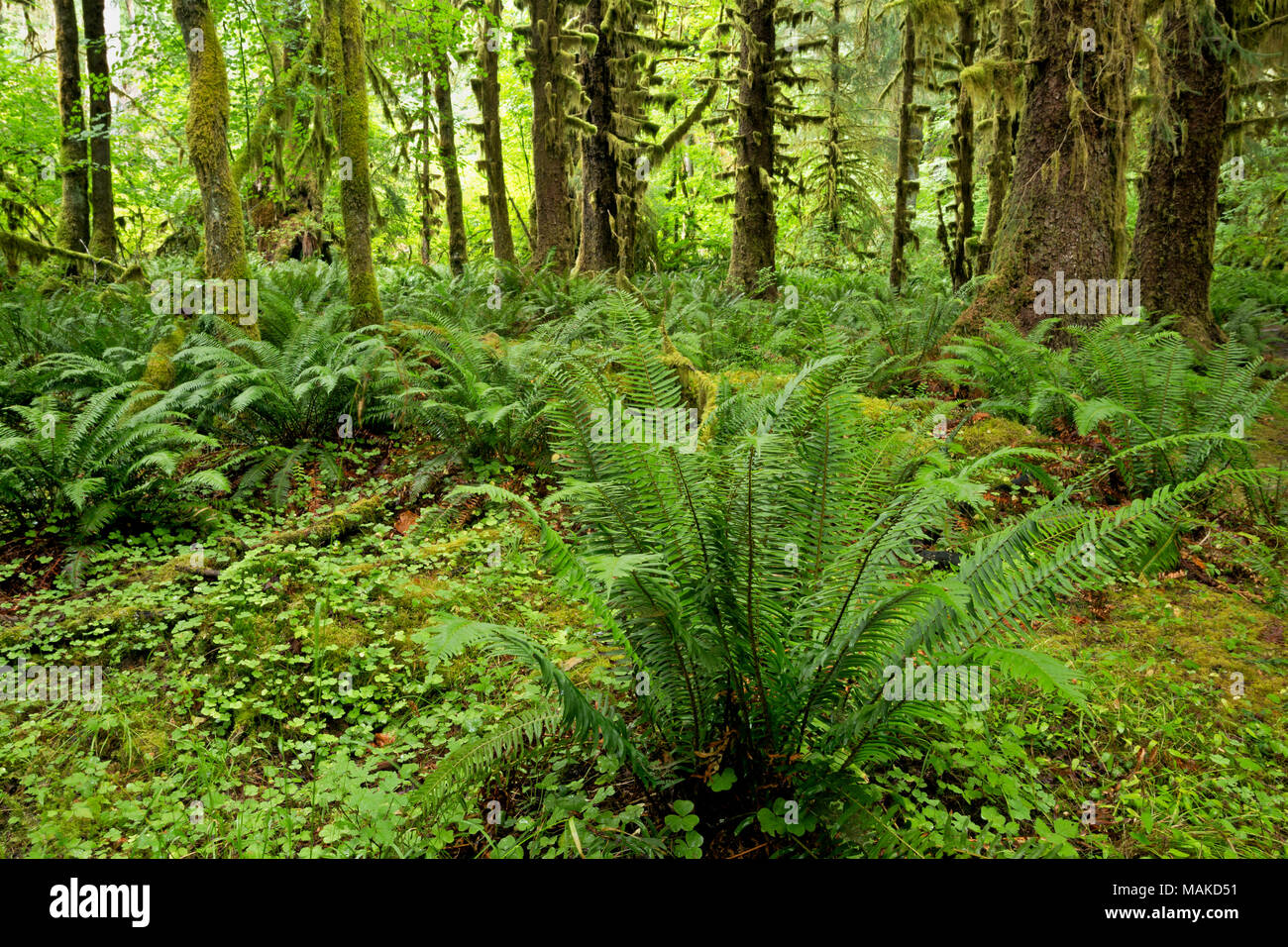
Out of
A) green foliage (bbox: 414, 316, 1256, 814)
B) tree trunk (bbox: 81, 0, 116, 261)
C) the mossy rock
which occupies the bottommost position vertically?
green foliage (bbox: 414, 316, 1256, 814)

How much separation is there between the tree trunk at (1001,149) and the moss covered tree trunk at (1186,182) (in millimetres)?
1654

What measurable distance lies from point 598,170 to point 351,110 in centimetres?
459

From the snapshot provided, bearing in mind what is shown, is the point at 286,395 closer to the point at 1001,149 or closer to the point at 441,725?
the point at 441,725

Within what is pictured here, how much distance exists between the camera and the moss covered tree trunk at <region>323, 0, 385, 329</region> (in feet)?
19.6

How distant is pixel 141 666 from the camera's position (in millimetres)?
3010

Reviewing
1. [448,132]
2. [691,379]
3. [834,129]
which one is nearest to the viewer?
[691,379]

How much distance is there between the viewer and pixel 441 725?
2.64 metres

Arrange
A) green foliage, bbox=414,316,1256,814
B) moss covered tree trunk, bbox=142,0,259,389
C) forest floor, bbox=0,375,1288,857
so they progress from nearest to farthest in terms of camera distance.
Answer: green foliage, bbox=414,316,1256,814 → forest floor, bbox=0,375,1288,857 → moss covered tree trunk, bbox=142,0,259,389

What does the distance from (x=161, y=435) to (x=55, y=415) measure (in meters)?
0.54

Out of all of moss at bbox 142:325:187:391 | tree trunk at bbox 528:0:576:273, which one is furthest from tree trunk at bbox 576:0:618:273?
moss at bbox 142:325:187:391

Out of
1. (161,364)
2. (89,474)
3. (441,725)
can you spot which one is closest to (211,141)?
(161,364)

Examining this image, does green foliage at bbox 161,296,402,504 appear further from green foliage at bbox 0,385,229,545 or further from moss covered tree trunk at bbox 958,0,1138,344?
moss covered tree trunk at bbox 958,0,1138,344

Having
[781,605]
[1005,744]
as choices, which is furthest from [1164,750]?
[781,605]

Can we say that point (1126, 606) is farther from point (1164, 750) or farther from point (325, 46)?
point (325, 46)
